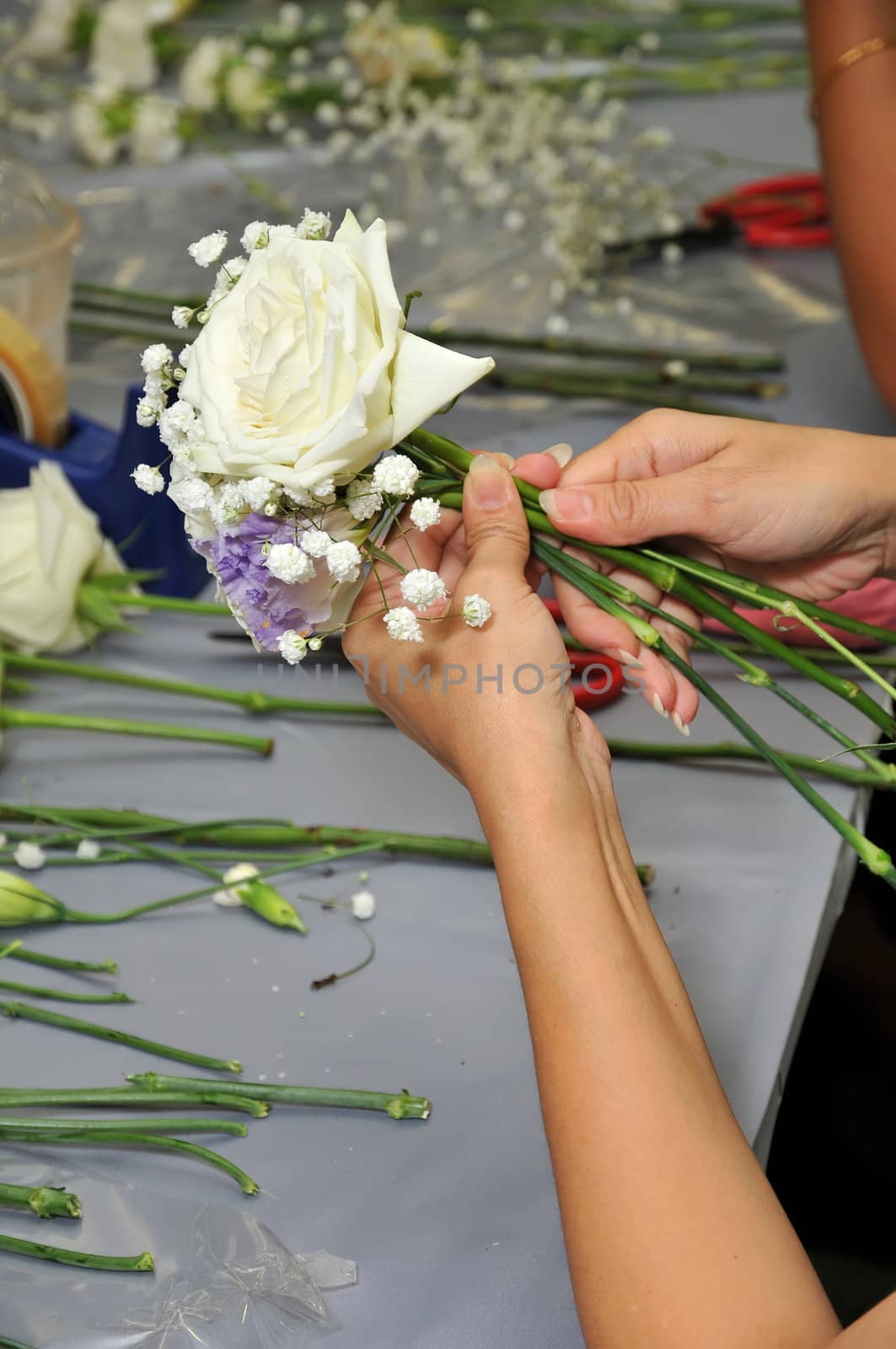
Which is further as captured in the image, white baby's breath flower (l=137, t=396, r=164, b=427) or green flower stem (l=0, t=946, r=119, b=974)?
green flower stem (l=0, t=946, r=119, b=974)

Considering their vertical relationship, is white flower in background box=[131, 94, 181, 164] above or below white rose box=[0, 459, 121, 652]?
above

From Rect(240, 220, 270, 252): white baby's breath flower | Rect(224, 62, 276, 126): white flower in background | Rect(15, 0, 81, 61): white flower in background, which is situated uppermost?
Rect(15, 0, 81, 61): white flower in background

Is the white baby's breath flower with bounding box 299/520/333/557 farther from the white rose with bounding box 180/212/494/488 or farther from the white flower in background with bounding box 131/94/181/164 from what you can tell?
the white flower in background with bounding box 131/94/181/164

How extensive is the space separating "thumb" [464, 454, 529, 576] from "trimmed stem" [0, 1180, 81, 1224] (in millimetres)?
424

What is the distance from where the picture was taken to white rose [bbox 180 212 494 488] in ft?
1.91

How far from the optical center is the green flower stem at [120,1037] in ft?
2.46

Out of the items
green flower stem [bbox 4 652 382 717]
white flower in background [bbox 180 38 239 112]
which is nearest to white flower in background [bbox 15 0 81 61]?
white flower in background [bbox 180 38 239 112]

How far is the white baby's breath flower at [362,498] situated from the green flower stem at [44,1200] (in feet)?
Answer: 1.35

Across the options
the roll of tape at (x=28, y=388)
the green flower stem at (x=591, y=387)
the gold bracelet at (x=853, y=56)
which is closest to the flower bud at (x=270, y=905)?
the roll of tape at (x=28, y=388)

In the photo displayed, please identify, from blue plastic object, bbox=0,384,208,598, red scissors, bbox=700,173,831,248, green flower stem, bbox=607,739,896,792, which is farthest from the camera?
red scissors, bbox=700,173,831,248

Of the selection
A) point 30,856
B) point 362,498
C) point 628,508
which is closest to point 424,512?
point 362,498

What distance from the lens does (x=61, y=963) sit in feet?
2.61

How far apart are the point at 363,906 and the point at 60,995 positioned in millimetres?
209

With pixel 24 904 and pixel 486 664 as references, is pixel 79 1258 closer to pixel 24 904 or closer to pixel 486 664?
pixel 24 904
